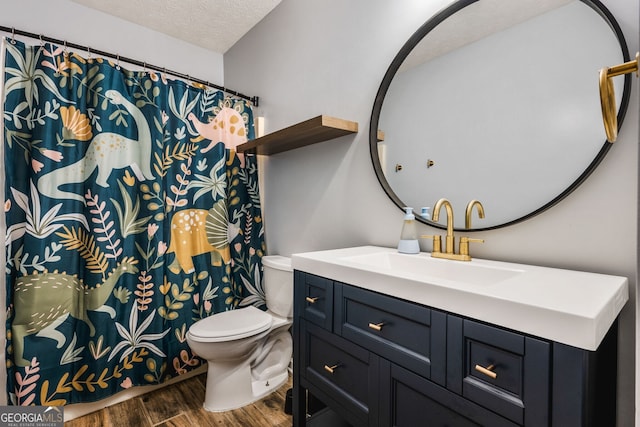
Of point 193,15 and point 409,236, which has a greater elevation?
point 193,15

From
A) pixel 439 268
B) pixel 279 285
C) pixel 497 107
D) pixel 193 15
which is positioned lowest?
pixel 279 285

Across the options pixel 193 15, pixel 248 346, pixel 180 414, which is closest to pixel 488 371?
pixel 248 346

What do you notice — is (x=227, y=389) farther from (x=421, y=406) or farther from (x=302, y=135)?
(x=302, y=135)

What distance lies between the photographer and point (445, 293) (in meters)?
0.78

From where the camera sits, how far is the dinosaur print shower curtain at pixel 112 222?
1579mm

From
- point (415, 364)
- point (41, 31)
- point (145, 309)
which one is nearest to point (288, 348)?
point (145, 309)

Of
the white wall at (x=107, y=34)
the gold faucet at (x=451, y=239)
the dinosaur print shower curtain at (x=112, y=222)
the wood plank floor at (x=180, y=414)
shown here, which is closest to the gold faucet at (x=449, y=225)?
the gold faucet at (x=451, y=239)

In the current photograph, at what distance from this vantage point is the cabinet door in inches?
29.4

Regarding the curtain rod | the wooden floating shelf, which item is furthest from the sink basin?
the curtain rod

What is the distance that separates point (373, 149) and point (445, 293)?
3.03 feet

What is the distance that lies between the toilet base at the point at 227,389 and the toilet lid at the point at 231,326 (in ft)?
0.72

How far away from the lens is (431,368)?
824 millimetres

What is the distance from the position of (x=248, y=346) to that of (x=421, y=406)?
1.09m

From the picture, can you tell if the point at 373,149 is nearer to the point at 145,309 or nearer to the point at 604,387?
the point at 604,387
